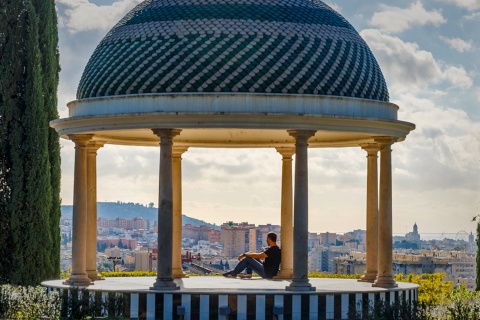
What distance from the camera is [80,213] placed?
3784 centimetres

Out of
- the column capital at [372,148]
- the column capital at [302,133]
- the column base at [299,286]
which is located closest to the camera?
the column base at [299,286]

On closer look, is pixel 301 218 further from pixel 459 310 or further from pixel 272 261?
pixel 272 261

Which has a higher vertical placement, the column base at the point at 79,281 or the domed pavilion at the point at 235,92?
the domed pavilion at the point at 235,92

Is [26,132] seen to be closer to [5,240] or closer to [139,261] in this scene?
[5,240]

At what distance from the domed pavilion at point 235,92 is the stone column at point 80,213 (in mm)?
30

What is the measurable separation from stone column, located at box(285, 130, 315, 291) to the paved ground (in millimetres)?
552

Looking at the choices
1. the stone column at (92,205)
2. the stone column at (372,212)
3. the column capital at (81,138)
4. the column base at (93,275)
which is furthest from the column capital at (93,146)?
the stone column at (372,212)

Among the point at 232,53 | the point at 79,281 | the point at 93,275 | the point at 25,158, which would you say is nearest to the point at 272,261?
the point at 93,275

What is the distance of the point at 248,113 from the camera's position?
113 ft

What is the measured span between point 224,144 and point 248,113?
27.9 ft

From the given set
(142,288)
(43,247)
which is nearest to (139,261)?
(43,247)

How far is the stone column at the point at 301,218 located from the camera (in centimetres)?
3519

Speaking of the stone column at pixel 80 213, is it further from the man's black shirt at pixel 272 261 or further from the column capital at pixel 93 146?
the man's black shirt at pixel 272 261

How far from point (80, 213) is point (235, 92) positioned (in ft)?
20.9
